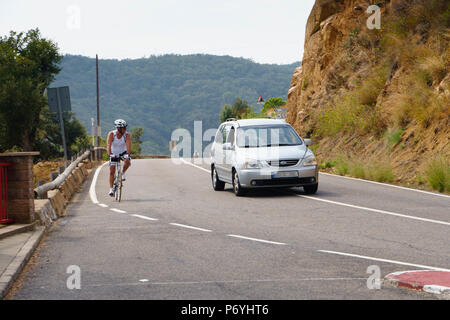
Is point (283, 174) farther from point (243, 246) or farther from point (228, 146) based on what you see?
point (243, 246)

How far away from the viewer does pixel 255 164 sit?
15625 mm

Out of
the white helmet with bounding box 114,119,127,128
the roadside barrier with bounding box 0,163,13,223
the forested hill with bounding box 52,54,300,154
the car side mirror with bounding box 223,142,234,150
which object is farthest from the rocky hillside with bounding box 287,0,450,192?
the forested hill with bounding box 52,54,300,154

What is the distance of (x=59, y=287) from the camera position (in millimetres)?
6789

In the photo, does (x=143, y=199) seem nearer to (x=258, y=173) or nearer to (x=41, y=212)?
(x=258, y=173)

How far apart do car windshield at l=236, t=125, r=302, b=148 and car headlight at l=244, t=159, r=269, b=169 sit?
88 centimetres

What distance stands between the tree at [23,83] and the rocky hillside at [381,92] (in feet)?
85.2

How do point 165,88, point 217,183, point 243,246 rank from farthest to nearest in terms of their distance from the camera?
1. point 165,88
2. point 217,183
3. point 243,246

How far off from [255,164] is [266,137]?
4.84 feet

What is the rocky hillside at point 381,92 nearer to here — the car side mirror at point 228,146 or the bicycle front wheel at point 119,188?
the car side mirror at point 228,146

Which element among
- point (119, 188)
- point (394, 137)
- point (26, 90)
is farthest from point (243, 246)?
point (26, 90)

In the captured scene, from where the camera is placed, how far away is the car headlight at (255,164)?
1560 cm

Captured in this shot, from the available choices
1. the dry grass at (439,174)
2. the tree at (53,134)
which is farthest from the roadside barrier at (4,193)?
the tree at (53,134)
